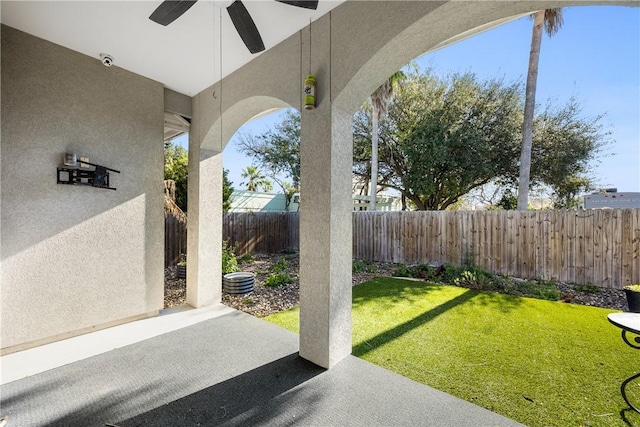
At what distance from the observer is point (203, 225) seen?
410 centimetres

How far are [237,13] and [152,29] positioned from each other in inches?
46.3

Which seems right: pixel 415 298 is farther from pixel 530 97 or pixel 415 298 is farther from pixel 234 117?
pixel 530 97

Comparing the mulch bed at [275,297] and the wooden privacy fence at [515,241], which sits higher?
the wooden privacy fence at [515,241]

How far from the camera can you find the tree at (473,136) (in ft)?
27.5

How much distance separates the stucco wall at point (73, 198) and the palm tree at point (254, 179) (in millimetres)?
11750

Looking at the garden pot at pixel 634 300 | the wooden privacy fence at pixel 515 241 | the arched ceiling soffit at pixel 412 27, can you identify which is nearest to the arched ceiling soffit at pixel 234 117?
Answer: the arched ceiling soffit at pixel 412 27

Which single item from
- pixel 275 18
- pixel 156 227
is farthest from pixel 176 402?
pixel 275 18

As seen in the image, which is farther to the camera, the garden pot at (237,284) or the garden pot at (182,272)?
the garden pot at (182,272)

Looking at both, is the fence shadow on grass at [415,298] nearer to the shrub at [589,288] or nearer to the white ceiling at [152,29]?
the shrub at [589,288]

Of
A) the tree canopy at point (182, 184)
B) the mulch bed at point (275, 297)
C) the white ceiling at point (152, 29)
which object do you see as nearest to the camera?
the white ceiling at point (152, 29)

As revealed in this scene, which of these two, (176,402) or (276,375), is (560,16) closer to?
(276,375)

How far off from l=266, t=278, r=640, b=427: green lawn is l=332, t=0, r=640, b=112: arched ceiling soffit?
101 inches

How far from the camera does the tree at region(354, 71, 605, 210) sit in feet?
27.5

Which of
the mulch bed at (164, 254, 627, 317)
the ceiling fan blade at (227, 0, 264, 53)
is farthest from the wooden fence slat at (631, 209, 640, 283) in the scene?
the ceiling fan blade at (227, 0, 264, 53)
